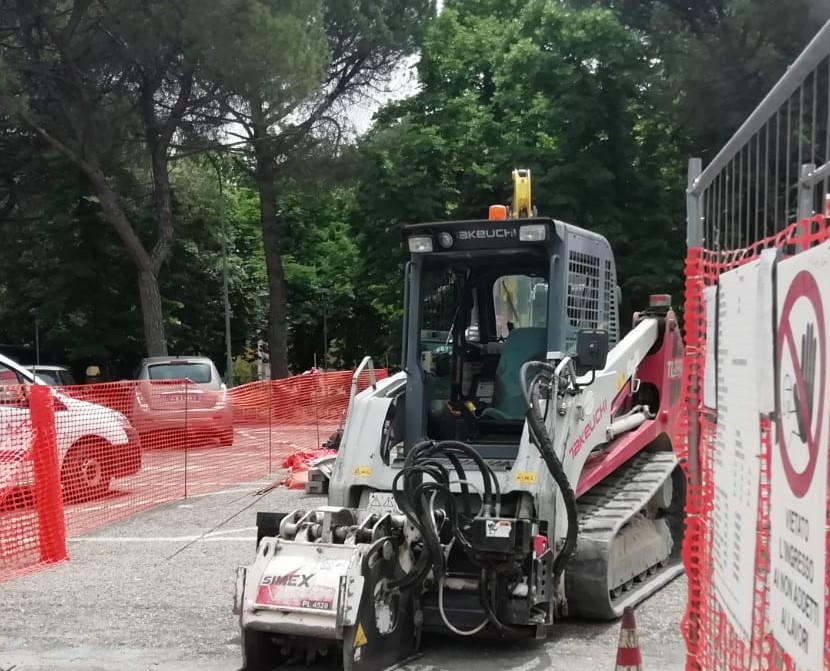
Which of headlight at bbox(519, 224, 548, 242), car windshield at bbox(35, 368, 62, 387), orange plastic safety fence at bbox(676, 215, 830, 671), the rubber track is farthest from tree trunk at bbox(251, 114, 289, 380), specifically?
orange plastic safety fence at bbox(676, 215, 830, 671)

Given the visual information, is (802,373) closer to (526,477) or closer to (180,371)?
(526,477)

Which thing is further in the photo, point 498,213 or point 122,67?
point 122,67

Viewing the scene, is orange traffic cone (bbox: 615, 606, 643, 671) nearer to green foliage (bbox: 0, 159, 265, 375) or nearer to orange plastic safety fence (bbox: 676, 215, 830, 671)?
orange plastic safety fence (bbox: 676, 215, 830, 671)

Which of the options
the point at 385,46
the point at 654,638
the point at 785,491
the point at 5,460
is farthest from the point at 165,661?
the point at 385,46

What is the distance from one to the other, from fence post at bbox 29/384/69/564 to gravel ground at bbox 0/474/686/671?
0.81 feet

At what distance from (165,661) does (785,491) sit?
15.1 feet

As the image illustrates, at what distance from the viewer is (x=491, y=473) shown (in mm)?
6156

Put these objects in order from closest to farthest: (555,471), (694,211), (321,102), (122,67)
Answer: (694,211) < (555,471) < (122,67) < (321,102)

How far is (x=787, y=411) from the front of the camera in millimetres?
2619

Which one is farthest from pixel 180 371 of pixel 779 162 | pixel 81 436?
pixel 779 162

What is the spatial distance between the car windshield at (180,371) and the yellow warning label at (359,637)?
13.7 metres

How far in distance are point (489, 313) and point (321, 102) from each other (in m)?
19.8

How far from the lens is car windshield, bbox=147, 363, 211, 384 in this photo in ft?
62.4

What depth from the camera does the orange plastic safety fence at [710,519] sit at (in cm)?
286
